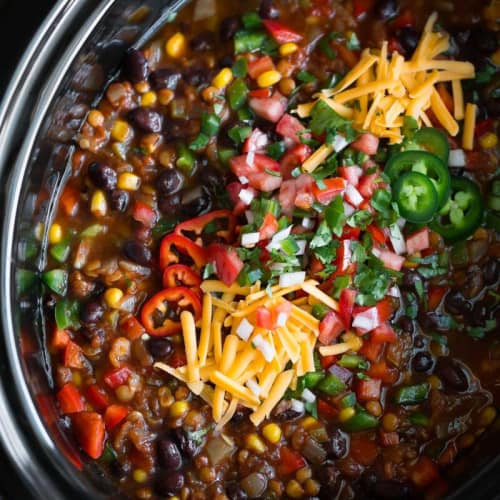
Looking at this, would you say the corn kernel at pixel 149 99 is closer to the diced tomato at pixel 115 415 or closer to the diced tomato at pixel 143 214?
the diced tomato at pixel 143 214

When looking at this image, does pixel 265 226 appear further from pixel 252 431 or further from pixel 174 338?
Answer: pixel 252 431

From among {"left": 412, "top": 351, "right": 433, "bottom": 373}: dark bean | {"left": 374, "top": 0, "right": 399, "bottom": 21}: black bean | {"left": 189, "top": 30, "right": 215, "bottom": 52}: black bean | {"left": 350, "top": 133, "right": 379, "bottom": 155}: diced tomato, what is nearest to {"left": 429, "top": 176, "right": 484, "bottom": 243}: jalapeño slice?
{"left": 350, "top": 133, "right": 379, "bottom": 155}: diced tomato

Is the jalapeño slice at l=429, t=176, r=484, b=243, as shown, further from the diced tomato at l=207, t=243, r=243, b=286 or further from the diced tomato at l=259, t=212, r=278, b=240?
the diced tomato at l=207, t=243, r=243, b=286

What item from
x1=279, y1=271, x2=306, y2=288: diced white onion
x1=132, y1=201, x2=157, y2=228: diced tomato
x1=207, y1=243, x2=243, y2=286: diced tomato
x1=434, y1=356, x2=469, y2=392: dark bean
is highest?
x1=132, y1=201, x2=157, y2=228: diced tomato

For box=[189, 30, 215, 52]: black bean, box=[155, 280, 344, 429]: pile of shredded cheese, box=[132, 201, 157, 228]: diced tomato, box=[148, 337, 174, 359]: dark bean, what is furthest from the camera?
box=[189, 30, 215, 52]: black bean

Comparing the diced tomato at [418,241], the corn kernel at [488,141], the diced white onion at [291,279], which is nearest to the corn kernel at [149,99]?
the diced white onion at [291,279]

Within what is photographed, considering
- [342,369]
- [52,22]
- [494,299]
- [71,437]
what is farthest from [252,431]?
[52,22]

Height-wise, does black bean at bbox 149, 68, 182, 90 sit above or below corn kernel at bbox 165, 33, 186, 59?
below
